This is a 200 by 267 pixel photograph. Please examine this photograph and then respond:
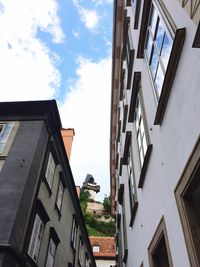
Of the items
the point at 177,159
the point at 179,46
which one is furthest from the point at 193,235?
the point at 179,46

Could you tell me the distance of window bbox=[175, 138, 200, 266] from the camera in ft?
12.3

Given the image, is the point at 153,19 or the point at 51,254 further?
the point at 51,254

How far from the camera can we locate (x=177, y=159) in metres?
4.56

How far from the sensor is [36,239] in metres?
9.83

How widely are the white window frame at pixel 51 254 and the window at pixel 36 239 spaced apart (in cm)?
135

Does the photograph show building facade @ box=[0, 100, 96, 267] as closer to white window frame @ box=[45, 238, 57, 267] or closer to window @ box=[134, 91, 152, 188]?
white window frame @ box=[45, 238, 57, 267]

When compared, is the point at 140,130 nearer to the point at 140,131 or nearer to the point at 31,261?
the point at 140,131

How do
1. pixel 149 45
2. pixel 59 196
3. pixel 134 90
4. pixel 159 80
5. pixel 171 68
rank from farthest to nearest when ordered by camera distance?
pixel 59 196, pixel 134 90, pixel 149 45, pixel 159 80, pixel 171 68

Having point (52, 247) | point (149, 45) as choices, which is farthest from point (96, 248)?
point (149, 45)

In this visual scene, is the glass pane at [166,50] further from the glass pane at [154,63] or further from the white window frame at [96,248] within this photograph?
the white window frame at [96,248]

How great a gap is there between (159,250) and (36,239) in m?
5.26

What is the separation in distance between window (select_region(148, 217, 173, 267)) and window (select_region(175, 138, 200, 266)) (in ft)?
3.99

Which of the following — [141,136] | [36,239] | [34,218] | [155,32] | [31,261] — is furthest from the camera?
[36,239]

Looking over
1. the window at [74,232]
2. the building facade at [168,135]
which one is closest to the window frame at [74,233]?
the window at [74,232]
